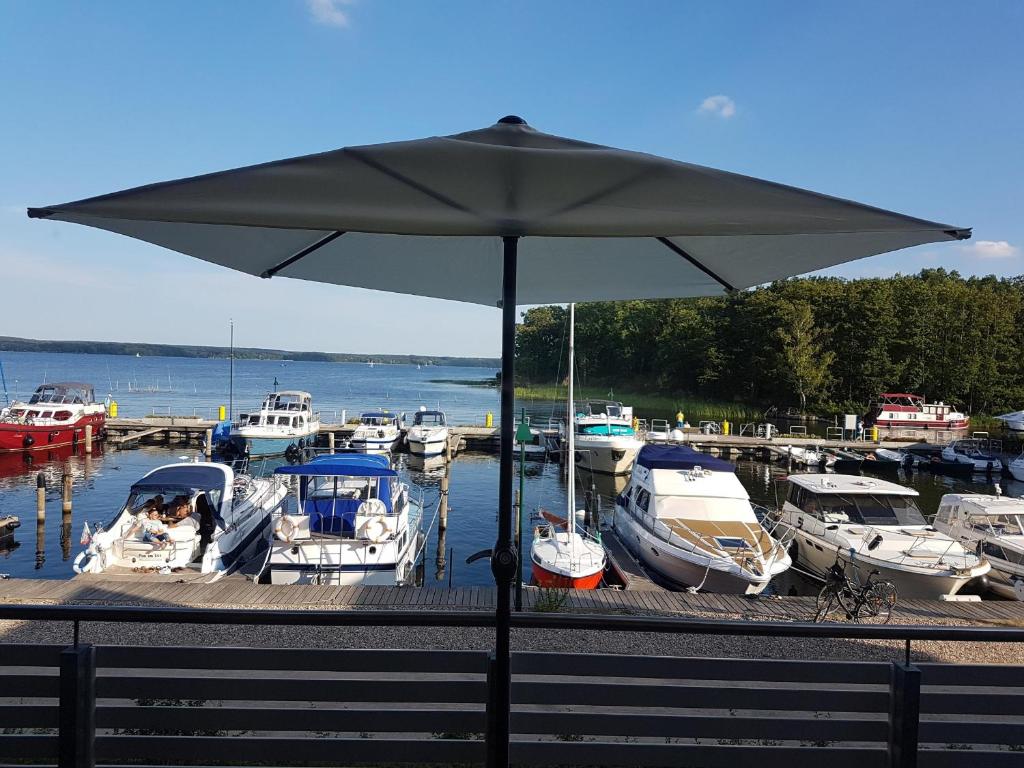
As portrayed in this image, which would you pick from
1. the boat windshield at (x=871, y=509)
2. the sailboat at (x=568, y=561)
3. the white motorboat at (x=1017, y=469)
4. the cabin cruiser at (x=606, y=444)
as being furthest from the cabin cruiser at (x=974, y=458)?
the sailboat at (x=568, y=561)

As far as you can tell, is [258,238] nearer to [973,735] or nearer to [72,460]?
[973,735]

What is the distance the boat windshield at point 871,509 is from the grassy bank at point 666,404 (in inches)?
1205

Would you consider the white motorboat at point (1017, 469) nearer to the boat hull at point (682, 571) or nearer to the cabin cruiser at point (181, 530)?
the boat hull at point (682, 571)

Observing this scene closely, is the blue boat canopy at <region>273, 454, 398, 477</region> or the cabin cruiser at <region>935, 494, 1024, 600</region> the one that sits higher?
the blue boat canopy at <region>273, 454, 398, 477</region>

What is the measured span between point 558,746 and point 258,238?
219 centimetres

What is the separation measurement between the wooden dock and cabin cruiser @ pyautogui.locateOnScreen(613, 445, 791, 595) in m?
2.08

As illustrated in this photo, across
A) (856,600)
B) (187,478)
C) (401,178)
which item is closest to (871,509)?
(856,600)

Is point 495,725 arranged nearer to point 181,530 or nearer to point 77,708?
point 77,708

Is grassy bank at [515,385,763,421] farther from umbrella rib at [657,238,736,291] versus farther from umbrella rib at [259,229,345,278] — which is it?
umbrella rib at [259,229,345,278]

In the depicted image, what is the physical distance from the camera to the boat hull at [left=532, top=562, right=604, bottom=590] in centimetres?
1084

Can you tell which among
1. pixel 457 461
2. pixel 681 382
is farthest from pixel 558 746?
pixel 681 382

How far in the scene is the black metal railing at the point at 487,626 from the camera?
2.11 meters

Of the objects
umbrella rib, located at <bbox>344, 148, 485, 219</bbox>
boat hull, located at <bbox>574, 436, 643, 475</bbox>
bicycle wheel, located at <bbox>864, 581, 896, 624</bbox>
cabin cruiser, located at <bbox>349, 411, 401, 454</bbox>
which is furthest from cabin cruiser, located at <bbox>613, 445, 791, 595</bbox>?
cabin cruiser, located at <bbox>349, 411, 401, 454</bbox>

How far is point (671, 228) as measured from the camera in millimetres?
1776
